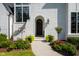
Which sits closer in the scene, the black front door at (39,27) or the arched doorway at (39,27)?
the arched doorway at (39,27)

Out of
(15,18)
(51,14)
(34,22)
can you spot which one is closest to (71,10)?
(51,14)

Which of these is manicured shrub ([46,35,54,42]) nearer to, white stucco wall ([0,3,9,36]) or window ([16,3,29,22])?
window ([16,3,29,22])

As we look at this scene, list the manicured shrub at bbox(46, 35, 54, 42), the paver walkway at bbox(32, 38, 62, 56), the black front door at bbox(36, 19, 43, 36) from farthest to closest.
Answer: the black front door at bbox(36, 19, 43, 36) → the manicured shrub at bbox(46, 35, 54, 42) → the paver walkway at bbox(32, 38, 62, 56)

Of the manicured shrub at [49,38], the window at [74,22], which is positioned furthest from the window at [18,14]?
the window at [74,22]

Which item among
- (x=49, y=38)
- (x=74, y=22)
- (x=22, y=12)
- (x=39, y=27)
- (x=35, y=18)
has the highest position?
(x=22, y=12)

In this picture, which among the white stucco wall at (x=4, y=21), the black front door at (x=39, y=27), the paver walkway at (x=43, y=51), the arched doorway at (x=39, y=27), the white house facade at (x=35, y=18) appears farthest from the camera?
the black front door at (x=39, y=27)

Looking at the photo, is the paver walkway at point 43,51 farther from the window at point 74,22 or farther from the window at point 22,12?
the window at point 22,12

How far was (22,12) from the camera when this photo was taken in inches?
685

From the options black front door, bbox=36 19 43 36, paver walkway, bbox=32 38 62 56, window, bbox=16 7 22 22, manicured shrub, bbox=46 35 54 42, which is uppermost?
window, bbox=16 7 22 22

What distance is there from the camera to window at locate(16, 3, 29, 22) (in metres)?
17.3

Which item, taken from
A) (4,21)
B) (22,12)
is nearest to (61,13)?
(22,12)

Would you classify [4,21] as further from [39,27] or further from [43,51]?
[43,51]

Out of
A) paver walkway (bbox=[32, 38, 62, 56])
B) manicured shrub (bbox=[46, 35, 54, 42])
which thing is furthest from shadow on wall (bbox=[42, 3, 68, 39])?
paver walkway (bbox=[32, 38, 62, 56])

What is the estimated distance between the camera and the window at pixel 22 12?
1728 centimetres
